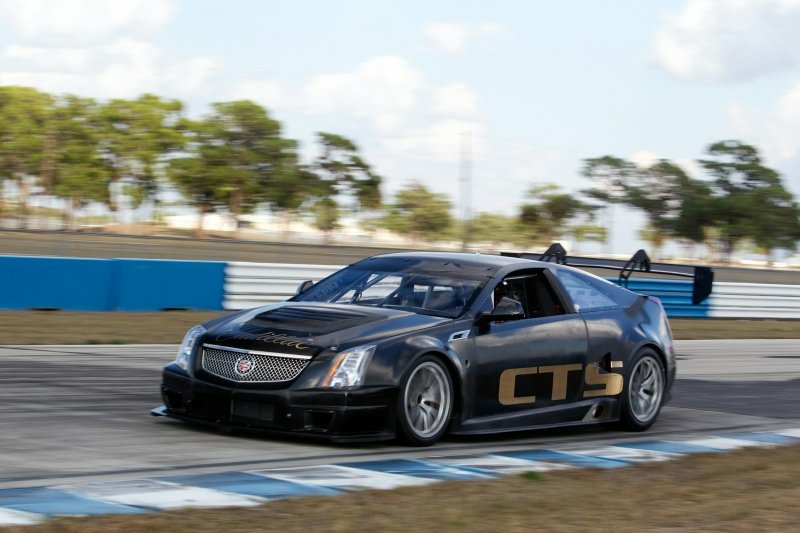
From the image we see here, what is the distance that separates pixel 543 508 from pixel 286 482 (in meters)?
1.29

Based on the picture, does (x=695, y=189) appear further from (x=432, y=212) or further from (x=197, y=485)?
(x=197, y=485)

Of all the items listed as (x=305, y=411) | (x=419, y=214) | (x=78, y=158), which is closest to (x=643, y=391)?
(x=305, y=411)

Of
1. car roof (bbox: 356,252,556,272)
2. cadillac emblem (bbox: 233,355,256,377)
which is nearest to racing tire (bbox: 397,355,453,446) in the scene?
cadillac emblem (bbox: 233,355,256,377)

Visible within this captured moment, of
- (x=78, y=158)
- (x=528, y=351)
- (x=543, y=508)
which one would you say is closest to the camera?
(x=543, y=508)

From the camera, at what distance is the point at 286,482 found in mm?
6102

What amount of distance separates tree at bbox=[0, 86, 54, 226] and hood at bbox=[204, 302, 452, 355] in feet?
210

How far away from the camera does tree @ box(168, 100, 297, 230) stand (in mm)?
67562

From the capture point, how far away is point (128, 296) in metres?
19.1

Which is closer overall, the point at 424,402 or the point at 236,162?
the point at 424,402

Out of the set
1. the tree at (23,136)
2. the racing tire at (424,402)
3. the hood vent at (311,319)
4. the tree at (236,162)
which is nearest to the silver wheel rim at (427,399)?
the racing tire at (424,402)

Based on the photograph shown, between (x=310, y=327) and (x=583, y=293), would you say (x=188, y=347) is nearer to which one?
(x=310, y=327)

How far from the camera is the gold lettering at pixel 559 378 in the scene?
27.7 feet

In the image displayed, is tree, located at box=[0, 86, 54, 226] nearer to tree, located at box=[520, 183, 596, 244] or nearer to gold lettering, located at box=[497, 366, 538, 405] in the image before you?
tree, located at box=[520, 183, 596, 244]

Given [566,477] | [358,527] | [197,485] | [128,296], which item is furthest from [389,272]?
[128,296]
